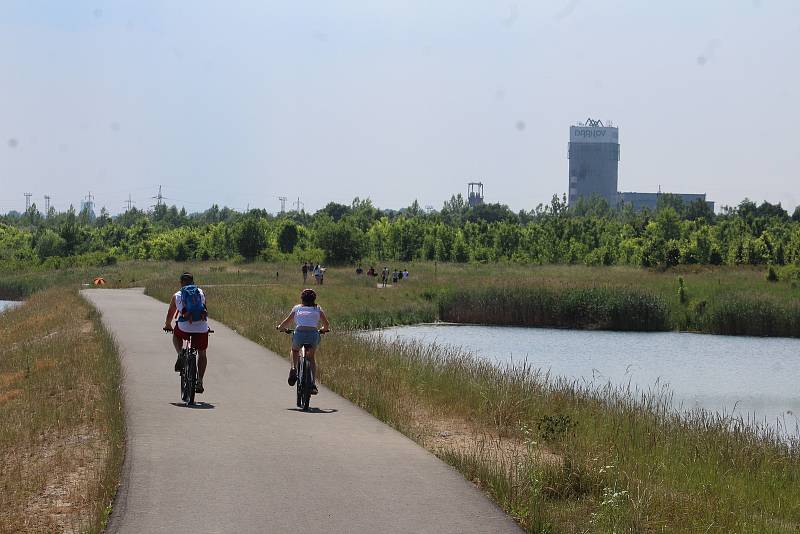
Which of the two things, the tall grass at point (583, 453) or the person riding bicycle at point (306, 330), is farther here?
the person riding bicycle at point (306, 330)

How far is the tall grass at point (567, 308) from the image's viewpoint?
50.6 meters

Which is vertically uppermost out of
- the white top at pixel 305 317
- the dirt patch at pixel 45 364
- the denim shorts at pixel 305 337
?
the white top at pixel 305 317

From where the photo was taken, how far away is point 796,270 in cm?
6281

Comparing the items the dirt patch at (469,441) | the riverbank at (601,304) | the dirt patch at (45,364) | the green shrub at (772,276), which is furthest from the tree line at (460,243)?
the dirt patch at (469,441)

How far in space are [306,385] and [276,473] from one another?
4.40m

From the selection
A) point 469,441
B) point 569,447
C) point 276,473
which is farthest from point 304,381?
point 276,473

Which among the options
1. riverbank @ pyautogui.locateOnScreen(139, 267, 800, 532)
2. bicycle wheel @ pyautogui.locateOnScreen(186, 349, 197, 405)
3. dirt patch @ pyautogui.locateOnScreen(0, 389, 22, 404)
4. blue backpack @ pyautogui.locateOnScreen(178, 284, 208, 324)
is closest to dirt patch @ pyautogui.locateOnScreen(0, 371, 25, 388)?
dirt patch @ pyautogui.locateOnScreen(0, 389, 22, 404)

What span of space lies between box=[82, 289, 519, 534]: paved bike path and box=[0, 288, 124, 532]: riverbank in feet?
0.88

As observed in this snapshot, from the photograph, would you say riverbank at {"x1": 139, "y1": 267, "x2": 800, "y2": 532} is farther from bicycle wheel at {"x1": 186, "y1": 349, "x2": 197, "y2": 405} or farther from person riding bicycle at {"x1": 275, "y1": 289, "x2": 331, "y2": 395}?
bicycle wheel at {"x1": 186, "y1": 349, "x2": 197, "y2": 405}

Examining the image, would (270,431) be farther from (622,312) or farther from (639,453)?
(622,312)

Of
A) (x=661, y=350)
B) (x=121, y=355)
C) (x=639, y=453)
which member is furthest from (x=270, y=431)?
(x=661, y=350)

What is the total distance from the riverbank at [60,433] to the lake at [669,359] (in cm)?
933

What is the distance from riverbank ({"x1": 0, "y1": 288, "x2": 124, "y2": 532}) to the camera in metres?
8.79

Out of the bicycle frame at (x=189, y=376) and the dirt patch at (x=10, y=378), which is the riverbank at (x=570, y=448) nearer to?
the bicycle frame at (x=189, y=376)
